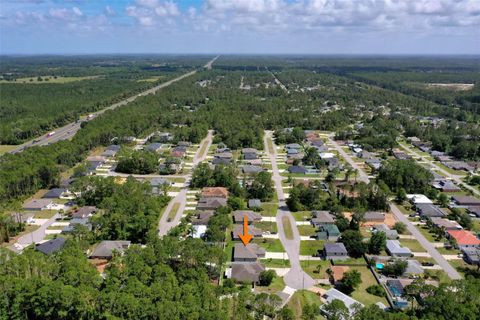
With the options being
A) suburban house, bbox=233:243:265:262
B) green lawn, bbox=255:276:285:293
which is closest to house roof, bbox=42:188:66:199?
suburban house, bbox=233:243:265:262

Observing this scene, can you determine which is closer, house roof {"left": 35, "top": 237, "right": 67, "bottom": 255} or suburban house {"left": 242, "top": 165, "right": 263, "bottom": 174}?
house roof {"left": 35, "top": 237, "right": 67, "bottom": 255}

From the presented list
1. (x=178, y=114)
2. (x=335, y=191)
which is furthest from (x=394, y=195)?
(x=178, y=114)

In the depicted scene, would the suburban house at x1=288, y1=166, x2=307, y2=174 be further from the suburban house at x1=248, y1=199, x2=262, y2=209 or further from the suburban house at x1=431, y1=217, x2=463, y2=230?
the suburban house at x1=431, y1=217, x2=463, y2=230

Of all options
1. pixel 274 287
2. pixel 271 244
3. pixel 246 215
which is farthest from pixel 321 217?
pixel 274 287

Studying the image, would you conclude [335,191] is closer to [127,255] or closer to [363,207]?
[363,207]

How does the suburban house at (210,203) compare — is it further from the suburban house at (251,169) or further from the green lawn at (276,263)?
the suburban house at (251,169)

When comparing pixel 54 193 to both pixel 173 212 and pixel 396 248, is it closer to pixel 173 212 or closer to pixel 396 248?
pixel 173 212
